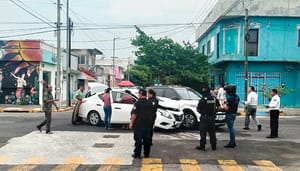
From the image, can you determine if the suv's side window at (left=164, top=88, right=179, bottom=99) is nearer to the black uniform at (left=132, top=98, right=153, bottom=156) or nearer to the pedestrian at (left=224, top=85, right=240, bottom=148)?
the pedestrian at (left=224, top=85, right=240, bottom=148)

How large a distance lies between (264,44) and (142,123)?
902 inches

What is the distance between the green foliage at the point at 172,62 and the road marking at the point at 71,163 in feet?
74.7

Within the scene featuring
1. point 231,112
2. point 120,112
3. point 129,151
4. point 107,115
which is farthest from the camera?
point 120,112

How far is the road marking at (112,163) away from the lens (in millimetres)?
8797

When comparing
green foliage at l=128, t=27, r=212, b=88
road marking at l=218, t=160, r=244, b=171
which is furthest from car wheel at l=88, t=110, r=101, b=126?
green foliage at l=128, t=27, r=212, b=88

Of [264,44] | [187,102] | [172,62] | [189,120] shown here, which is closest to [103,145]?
[189,120]

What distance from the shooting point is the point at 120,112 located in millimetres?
15766

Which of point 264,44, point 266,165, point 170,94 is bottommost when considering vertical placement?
point 266,165

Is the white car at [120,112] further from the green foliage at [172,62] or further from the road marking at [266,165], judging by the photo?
the green foliage at [172,62]

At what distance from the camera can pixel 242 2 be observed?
98.7 ft

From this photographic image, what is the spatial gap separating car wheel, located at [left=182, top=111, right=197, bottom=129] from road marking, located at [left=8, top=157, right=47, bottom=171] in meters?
7.22

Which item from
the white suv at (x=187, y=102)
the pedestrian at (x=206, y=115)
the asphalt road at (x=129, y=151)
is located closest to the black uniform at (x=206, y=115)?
the pedestrian at (x=206, y=115)

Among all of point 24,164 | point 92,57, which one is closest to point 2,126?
point 24,164

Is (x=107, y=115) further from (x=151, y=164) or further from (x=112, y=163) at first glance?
(x=151, y=164)
